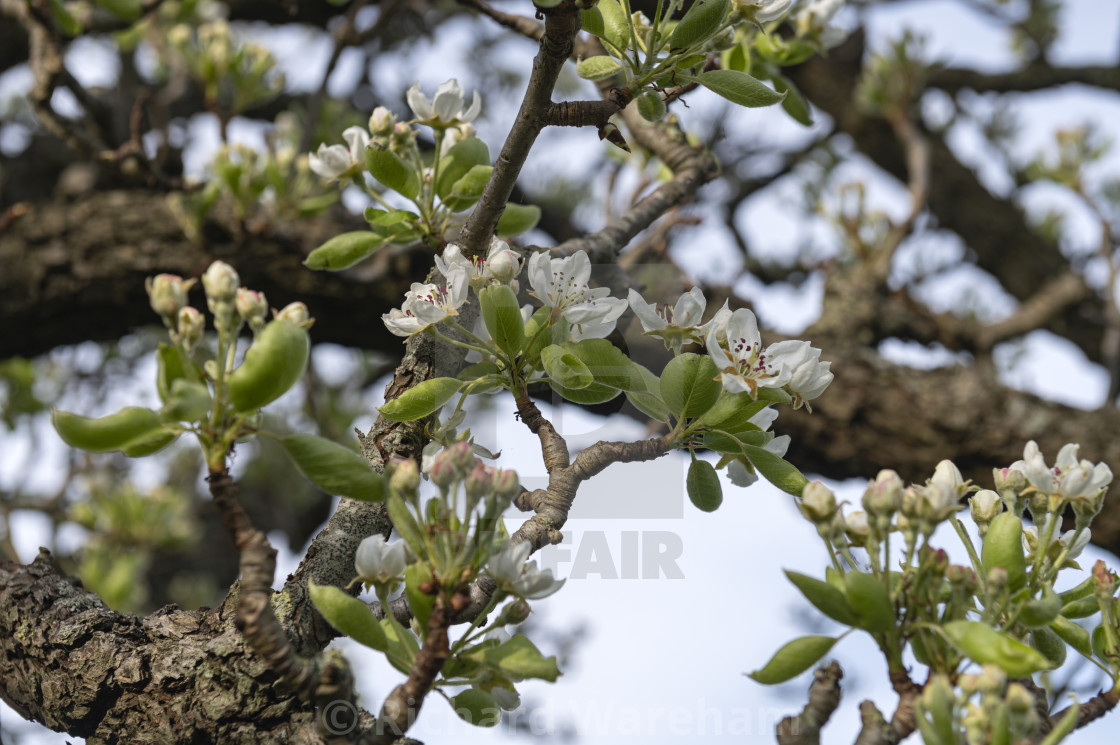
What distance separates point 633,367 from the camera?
0.92 meters

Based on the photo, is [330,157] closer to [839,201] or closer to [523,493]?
[523,493]

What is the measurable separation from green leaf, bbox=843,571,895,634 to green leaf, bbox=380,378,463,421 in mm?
466

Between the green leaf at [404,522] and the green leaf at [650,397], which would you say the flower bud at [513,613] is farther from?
the green leaf at [650,397]

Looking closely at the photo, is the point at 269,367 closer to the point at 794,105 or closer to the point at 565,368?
the point at 565,368

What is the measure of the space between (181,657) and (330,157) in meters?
0.68

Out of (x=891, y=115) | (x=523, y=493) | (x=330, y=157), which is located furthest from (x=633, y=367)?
(x=891, y=115)

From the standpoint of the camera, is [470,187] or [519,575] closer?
[519,575]

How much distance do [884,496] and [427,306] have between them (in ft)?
1.70

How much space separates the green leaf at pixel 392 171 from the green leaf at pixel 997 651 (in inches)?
32.6

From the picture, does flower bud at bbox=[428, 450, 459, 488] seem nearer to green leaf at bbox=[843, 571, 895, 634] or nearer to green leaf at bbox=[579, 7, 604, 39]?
green leaf at bbox=[843, 571, 895, 634]

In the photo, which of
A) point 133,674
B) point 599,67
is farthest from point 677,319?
point 133,674

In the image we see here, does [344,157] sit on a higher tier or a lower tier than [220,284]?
higher

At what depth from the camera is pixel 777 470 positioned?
3.00ft

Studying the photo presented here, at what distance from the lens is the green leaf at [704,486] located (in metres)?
1.00
